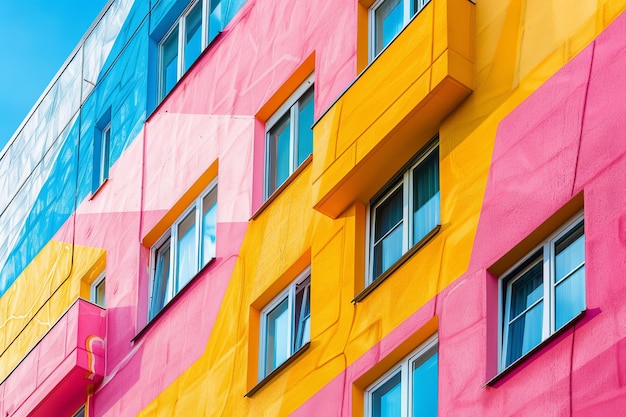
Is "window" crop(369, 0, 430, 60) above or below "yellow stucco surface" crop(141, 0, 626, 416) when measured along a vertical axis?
above

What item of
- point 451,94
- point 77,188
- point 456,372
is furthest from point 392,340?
point 77,188

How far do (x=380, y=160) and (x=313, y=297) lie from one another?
5.69 feet

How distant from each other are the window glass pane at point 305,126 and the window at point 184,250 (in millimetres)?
1929

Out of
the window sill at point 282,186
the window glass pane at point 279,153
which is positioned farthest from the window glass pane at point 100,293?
the window sill at point 282,186

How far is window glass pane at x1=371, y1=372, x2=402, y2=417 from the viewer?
15727 millimetres

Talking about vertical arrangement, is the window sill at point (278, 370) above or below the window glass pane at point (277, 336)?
below

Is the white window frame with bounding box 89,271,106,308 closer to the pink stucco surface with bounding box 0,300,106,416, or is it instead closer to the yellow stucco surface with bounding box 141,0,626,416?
the pink stucco surface with bounding box 0,300,106,416

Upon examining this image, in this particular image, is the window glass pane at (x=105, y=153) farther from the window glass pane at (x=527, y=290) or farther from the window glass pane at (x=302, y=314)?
the window glass pane at (x=527, y=290)

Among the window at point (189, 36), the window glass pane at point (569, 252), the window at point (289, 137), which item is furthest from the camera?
the window at point (189, 36)

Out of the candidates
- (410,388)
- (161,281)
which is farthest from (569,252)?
(161,281)

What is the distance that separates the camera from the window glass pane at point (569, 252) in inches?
553

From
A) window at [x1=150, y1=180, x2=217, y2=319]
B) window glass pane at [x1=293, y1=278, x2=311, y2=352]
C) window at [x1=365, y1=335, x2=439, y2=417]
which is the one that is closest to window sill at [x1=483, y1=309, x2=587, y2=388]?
window at [x1=365, y1=335, x2=439, y2=417]

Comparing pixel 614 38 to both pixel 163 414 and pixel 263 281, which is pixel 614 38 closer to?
pixel 263 281

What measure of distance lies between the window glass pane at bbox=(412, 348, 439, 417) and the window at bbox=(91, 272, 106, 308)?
972 centimetres
